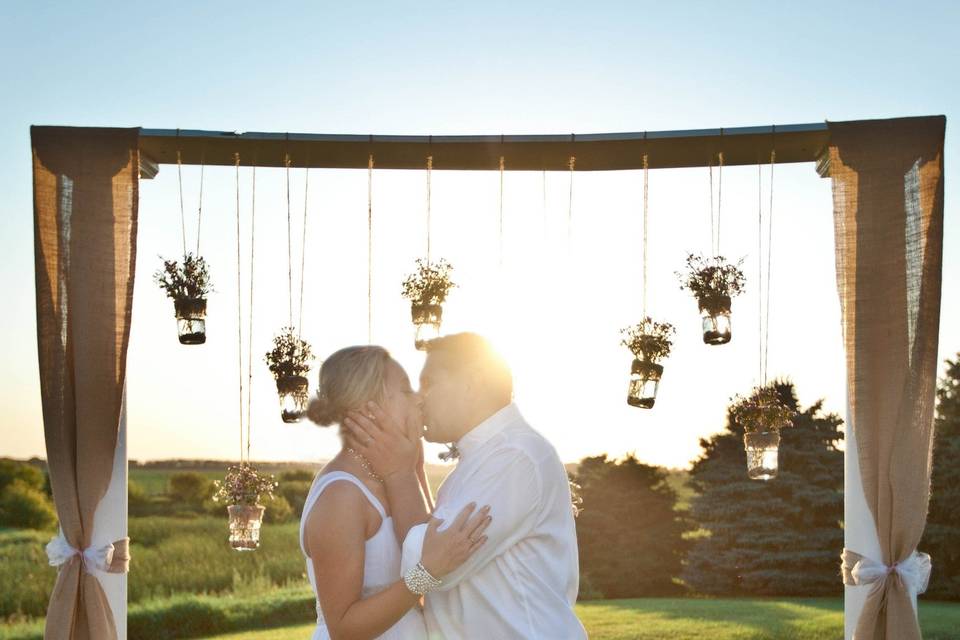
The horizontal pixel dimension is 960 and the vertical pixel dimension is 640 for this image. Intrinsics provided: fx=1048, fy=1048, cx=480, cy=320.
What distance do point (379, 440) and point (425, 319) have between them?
193cm

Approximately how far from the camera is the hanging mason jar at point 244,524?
4512 mm

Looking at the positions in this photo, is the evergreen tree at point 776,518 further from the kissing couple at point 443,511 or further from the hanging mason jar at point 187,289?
the kissing couple at point 443,511

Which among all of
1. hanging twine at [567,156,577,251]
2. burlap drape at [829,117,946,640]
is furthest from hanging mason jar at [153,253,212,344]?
burlap drape at [829,117,946,640]

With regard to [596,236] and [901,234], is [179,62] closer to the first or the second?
[596,236]

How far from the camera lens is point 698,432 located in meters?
14.6

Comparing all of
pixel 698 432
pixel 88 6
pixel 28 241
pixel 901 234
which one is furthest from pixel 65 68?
pixel 698 432

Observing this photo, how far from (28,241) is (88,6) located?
1872 millimetres

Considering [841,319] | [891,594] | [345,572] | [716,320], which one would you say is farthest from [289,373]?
[891,594]

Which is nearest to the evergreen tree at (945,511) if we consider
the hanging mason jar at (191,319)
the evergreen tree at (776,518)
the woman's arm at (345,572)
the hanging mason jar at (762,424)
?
the evergreen tree at (776,518)

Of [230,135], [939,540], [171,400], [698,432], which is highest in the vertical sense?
[230,135]

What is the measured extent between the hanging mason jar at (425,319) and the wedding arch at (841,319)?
0.75 m

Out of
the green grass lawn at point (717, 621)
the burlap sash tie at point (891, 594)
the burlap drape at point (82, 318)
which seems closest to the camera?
the burlap sash tie at point (891, 594)

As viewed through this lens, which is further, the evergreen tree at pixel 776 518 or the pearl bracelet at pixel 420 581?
the evergreen tree at pixel 776 518

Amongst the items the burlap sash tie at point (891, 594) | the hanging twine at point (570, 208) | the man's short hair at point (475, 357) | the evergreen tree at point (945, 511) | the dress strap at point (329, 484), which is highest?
the hanging twine at point (570, 208)
